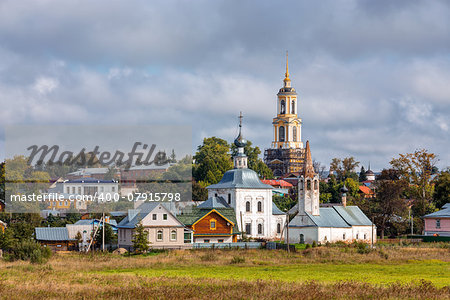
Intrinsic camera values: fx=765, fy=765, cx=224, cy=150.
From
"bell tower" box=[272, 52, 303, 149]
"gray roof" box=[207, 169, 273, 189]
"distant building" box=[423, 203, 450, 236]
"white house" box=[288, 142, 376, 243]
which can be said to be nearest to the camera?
"white house" box=[288, 142, 376, 243]

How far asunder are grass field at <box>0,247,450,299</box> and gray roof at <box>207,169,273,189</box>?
19.5 m

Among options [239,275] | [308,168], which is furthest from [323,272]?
[308,168]

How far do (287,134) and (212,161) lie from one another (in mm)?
57567

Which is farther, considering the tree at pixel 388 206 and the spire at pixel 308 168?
the tree at pixel 388 206

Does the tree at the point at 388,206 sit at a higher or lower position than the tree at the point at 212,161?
lower

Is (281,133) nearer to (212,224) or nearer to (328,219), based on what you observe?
(328,219)

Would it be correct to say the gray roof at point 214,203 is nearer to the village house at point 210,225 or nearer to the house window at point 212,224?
the village house at point 210,225

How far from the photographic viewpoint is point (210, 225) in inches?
2697

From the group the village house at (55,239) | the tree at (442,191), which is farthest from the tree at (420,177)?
the village house at (55,239)

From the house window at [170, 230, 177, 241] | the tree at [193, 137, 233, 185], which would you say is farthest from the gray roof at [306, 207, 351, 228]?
the tree at [193, 137, 233, 185]

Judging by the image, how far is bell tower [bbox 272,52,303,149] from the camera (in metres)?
164

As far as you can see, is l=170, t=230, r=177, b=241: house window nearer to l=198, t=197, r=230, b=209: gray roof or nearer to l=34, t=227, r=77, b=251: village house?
l=34, t=227, r=77, b=251: village house

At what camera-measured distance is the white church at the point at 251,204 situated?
74.8 m

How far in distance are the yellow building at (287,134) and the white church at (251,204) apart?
8695 centimetres
